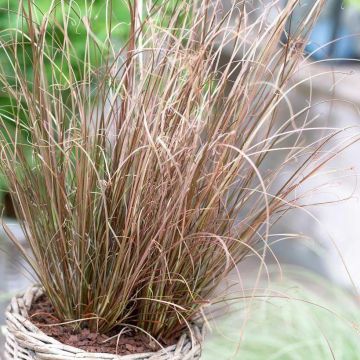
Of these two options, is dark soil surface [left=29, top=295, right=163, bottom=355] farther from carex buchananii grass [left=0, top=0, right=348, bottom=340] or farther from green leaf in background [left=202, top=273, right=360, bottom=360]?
green leaf in background [left=202, top=273, right=360, bottom=360]

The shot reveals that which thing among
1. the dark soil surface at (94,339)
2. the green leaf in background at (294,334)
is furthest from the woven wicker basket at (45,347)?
the green leaf in background at (294,334)

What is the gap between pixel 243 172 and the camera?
81 centimetres

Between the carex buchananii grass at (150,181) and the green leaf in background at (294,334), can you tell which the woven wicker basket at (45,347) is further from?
the green leaf in background at (294,334)

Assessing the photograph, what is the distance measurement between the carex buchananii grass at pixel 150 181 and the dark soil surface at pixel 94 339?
1cm

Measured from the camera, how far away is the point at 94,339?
→ 760 millimetres

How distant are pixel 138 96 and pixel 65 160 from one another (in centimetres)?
11

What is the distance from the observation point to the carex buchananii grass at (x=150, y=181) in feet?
2.35

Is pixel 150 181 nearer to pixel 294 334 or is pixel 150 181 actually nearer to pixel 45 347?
pixel 45 347

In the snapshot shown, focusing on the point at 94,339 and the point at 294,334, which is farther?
the point at 294,334

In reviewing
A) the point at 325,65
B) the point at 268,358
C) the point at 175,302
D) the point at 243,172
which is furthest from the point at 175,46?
the point at 268,358

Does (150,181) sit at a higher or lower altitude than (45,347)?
higher

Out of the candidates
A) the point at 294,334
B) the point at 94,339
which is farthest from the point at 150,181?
the point at 294,334


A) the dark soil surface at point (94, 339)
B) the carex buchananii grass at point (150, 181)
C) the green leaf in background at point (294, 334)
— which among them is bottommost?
the green leaf in background at point (294, 334)

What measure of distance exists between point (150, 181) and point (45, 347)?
21 cm
